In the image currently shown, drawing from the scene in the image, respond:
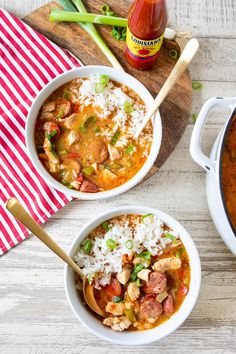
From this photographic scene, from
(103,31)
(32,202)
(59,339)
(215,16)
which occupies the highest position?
(103,31)

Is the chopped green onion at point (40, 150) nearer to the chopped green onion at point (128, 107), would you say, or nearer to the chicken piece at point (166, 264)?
the chopped green onion at point (128, 107)

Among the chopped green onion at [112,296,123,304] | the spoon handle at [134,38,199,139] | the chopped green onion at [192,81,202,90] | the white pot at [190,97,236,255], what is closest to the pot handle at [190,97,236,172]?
the white pot at [190,97,236,255]

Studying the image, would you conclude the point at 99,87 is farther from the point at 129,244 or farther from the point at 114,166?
the point at 129,244

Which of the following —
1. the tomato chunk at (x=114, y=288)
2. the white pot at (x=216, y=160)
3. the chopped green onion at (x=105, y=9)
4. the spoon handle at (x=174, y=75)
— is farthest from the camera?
the chopped green onion at (x=105, y=9)

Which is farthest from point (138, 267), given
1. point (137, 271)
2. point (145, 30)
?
point (145, 30)

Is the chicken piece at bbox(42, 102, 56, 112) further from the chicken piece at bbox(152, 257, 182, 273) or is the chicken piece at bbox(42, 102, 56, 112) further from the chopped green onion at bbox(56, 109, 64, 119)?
the chicken piece at bbox(152, 257, 182, 273)

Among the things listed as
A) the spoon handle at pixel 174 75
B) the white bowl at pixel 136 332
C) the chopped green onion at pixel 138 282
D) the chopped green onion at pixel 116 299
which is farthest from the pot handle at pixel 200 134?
the chopped green onion at pixel 116 299

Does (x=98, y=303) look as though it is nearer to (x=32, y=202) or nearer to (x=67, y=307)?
(x=67, y=307)

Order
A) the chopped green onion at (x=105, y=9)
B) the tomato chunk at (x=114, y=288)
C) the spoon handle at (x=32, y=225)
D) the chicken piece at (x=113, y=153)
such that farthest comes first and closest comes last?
the chopped green onion at (x=105, y=9) < the chicken piece at (x=113, y=153) < the tomato chunk at (x=114, y=288) < the spoon handle at (x=32, y=225)

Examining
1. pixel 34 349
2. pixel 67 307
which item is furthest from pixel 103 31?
pixel 34 349
